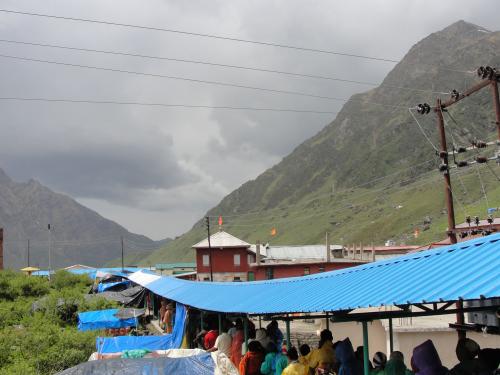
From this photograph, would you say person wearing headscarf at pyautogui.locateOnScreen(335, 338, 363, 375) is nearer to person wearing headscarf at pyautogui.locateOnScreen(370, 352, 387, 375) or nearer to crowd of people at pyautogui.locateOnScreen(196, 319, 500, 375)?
crowd of people at pyautogui.locateOnScreen(196, 319, 500, 375)

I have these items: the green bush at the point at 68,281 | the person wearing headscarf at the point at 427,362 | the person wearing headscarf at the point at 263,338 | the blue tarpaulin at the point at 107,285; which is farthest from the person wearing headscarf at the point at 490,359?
the green bush at the point at 68,281

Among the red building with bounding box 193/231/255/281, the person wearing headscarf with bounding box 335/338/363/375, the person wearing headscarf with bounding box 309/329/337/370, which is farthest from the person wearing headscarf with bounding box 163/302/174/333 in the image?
the red building with bounding box 193/231/255/281

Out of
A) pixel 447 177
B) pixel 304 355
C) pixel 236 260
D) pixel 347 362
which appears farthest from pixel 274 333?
pixel 236 260

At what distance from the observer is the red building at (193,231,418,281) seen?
207 feet

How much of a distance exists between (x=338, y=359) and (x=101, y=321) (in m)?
17.3

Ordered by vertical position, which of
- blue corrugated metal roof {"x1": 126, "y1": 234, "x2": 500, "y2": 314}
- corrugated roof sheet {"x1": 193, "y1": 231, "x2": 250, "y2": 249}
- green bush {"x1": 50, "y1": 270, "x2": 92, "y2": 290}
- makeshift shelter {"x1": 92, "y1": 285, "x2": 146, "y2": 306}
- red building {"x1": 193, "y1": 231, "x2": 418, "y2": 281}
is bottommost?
makeshift shelter {"x1": 92, "y1": 285, "x2": 146, "y2": 306}

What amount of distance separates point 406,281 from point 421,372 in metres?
1.42

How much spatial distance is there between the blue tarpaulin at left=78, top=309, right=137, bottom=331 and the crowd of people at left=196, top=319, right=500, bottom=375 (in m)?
12.7

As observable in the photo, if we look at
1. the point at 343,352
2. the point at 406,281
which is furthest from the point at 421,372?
the point at 343,352

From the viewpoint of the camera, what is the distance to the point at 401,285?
24.7ft

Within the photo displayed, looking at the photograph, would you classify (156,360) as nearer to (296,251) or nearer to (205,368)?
(205,368)

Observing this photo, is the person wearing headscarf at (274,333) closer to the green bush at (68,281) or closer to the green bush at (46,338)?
the green bush at (46,338)

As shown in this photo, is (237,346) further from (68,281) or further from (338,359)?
(68,281)

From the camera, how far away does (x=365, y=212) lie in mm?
194500
